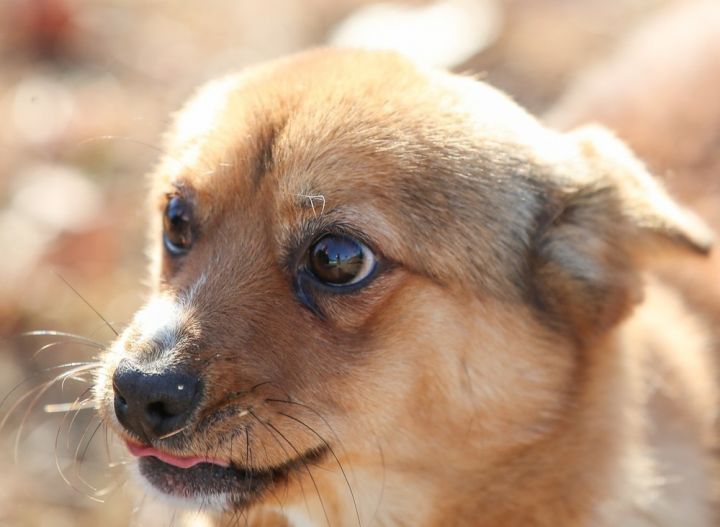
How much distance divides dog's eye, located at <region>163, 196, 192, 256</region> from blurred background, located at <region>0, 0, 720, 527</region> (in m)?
0.46

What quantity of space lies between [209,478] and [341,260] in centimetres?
81

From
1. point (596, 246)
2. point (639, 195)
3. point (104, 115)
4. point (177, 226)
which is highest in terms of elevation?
point (104, 115)

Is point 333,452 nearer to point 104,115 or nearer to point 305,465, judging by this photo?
point 305,465

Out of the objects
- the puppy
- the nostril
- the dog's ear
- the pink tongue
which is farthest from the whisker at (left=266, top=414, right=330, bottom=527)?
the dog's ear

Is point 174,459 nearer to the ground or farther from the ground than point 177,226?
nearer to the ground

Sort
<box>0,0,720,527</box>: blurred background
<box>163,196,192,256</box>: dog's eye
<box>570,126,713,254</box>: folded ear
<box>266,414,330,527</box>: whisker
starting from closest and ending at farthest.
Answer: <box>266,414,330,527</box>: whisker
<box>570,126,713,254</box>: folded ear
<box>163,196,192,256</box>: dog's eye
<box>0,0,720,527</box>: blurred background

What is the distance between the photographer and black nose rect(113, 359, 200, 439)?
3.11m

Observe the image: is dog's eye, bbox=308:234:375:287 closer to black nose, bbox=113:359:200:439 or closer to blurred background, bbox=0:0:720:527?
black nose, bbox=113:359:200:439

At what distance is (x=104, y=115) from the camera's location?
7.16m

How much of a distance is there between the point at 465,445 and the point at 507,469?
0.18 metres

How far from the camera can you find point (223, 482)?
3.34 metres

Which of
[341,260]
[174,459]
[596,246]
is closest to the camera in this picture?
[174,459]

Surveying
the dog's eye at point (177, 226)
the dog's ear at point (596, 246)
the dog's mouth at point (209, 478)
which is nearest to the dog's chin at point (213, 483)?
the dog's mouth at point (209, 478)

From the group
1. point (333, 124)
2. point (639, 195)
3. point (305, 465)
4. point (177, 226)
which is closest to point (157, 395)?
point (305, 465)
